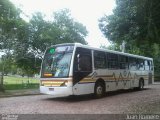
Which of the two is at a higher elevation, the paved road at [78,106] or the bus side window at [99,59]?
the bus side window at [99,59]

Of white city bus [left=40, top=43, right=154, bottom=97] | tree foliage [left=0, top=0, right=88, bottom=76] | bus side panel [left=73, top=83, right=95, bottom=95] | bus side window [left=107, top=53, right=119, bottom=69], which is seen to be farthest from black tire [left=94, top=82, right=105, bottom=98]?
tree foliage [left=0, top=0, right=88, bottom=76]

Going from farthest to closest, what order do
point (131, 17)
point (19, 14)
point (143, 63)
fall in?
1. point (19, 14)
2. point (143, 63)
3. point (131, 17)

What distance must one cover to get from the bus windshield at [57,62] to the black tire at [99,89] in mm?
2688

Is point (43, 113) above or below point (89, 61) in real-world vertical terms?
below

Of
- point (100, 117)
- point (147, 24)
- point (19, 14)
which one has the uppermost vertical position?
point (19, 14)

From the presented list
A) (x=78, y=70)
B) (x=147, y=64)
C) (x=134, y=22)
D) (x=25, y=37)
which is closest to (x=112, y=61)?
(x=78, y=70)

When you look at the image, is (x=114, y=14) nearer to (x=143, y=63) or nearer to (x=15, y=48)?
(x=143, y=63)

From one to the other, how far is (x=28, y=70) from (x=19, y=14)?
10984 millimetres

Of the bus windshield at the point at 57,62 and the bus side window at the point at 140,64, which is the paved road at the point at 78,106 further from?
the bus side window at the point at 140,64

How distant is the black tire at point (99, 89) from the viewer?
1509 cm

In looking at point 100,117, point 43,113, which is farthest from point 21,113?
point 100,117

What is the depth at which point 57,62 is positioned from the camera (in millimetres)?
13844

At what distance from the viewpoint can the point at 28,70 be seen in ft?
111

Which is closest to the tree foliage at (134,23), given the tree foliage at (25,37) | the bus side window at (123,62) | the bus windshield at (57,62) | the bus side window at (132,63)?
the bus windshield at (57,62)
